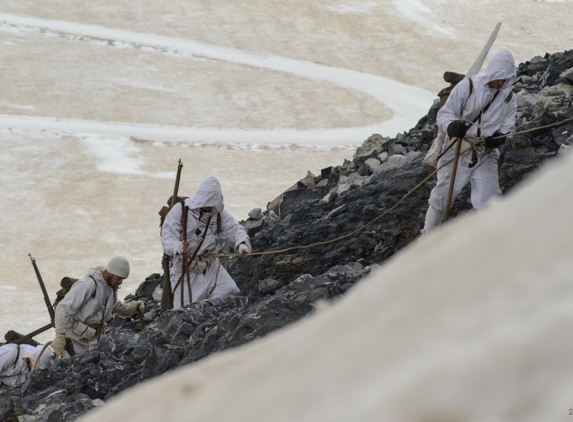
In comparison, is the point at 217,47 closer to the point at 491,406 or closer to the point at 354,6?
the point at 354,6

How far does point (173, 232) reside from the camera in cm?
892

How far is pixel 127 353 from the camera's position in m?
7.71

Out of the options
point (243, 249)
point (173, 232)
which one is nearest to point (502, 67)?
point (243, 249)

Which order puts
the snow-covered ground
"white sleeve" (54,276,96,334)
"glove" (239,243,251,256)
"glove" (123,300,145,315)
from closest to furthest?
"white sleeve" (54,276,96,334) < "glove" (239,243,251,256) < "glove" (123,300,145,315) < the snow-covered ground

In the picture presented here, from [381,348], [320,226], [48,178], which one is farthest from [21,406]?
[48,178]

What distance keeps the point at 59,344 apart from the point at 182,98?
2725cm

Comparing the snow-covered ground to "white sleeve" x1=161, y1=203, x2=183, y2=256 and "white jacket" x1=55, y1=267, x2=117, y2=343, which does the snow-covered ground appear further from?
"white sleeve" x1=161, y1=203, x2=183, y2=256

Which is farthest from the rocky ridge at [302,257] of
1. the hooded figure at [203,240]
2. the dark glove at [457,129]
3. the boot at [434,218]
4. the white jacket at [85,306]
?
the dark glove at [457,129]

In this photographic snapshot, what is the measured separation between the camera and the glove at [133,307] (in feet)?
31.7

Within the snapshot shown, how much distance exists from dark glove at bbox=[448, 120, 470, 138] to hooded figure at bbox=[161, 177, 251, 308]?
264cm

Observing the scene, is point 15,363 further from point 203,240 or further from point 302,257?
point 302,257

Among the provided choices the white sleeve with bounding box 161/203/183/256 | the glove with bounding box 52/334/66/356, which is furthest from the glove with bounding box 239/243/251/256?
the glove with bounding box 52/334/66/356

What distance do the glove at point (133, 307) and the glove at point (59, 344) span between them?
1060mm

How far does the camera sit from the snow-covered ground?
2284 centimetres
